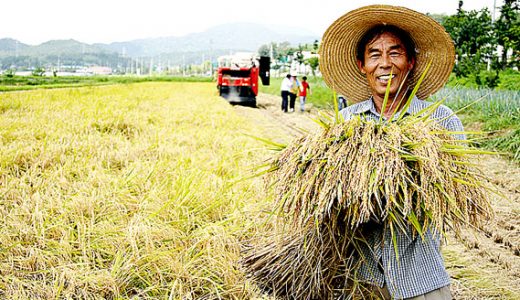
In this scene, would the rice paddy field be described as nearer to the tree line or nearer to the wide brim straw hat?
the wide brim straw hat

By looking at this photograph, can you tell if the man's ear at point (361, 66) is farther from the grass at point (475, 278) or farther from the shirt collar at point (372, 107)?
the grass at point (475, 278)

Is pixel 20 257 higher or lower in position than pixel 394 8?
lower

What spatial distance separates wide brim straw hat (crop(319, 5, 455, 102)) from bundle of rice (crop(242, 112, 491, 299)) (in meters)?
0.60

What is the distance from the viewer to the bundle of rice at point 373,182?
4.83 ft

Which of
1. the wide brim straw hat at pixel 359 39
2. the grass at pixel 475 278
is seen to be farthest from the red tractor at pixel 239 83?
the wide brim straw hat at pixel 359 39

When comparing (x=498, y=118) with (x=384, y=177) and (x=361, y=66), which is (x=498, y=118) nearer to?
Result: (x=361, y=66)

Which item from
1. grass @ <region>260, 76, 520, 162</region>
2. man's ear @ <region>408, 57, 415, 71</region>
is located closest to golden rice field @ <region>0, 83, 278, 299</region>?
man's ear @ <region>408, 57, 415, 71</region>

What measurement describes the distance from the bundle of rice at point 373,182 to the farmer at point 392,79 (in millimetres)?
82

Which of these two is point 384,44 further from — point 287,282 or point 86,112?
point 86,112

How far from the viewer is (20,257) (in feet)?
7.18

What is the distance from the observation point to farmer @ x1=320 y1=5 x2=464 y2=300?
1.75 meters

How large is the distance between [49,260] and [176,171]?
58.6 inches

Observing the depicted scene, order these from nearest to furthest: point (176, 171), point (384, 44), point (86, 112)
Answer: point (384, 44) → point (176, 171) → point (86, 112)

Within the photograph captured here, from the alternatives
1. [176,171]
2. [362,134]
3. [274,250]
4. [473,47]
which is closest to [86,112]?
[176,171]
